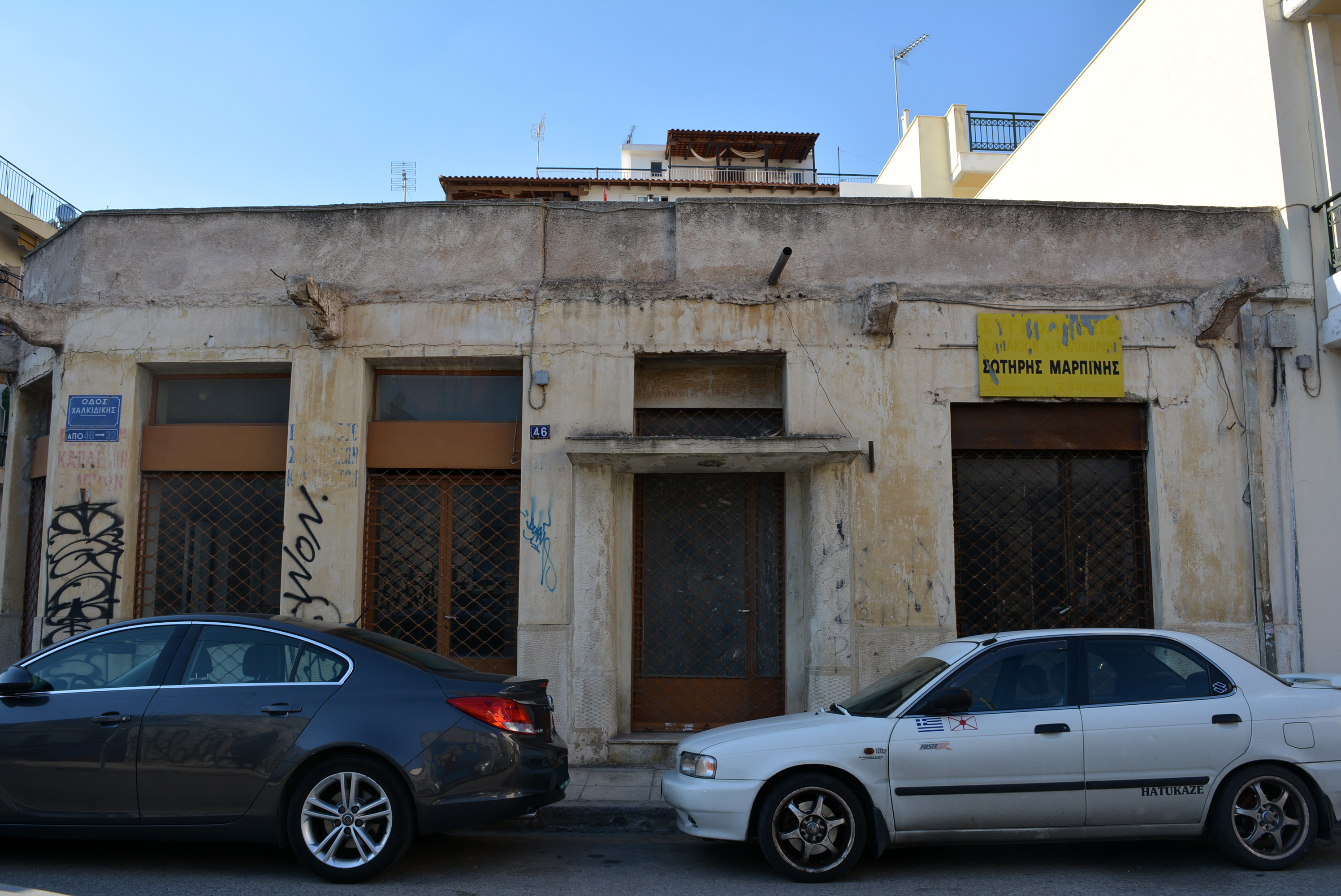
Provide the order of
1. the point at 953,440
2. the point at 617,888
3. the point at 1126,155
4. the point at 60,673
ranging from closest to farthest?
the point at 617,888 < the point at 60,673 < the point at 953,440 < the point at 1126,155

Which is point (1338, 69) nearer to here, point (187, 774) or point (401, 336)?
point (401, 336)

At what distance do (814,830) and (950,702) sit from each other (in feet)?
3.45

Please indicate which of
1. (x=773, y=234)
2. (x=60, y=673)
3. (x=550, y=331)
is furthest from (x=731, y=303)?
(x=60, y=673)

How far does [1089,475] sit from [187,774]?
7905 millimetres

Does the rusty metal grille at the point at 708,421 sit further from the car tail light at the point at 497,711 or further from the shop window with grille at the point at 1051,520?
the car tail light at the point at 497,711

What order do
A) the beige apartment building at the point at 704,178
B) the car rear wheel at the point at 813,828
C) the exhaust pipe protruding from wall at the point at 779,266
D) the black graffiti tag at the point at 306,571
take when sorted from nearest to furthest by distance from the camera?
1. the car rear wheel at the point at 813,828
2. the exhaust pipe protruding from wall at the point at 779,266
3. the black graffiti tag at the point at 306,571
4. the beige apartment building at the point at 704,178

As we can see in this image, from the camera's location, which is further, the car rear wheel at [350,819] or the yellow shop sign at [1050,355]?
the yellow shop sign at [1050,355]

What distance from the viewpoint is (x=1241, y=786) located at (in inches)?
202

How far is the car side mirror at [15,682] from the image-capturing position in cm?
509

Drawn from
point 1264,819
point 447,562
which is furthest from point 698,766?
point 447,562

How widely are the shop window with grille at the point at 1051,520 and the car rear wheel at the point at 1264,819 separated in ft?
11.2

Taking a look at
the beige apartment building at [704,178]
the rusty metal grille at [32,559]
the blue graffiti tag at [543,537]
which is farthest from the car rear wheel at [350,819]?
the beige apartment building at [704,178]

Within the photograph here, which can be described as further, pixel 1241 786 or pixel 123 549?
pixel 123 549

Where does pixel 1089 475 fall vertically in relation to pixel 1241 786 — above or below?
above
